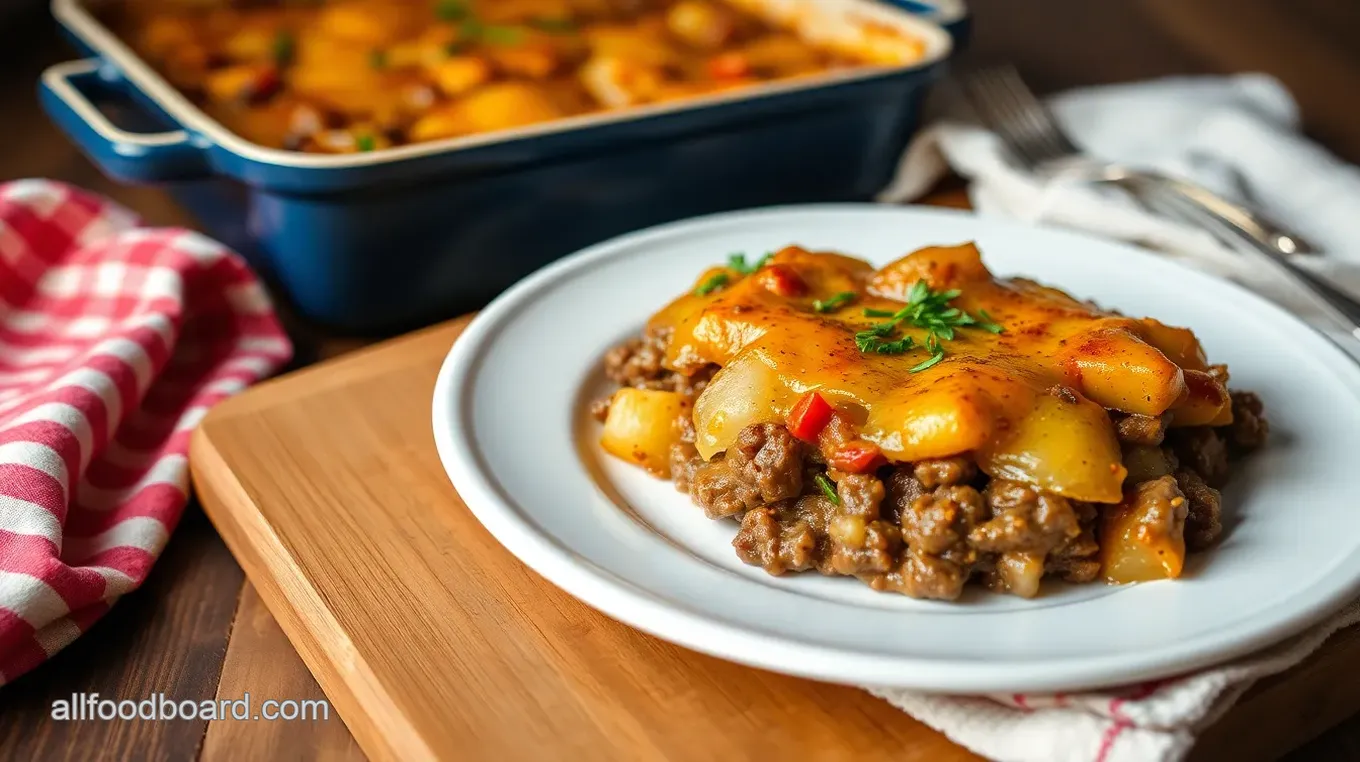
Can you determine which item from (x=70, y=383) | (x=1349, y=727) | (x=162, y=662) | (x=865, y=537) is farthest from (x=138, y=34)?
(x=1349, y=727)

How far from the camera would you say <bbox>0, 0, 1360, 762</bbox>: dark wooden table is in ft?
6.08

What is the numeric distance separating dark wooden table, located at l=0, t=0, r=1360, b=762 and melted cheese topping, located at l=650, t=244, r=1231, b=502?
55 centimetres

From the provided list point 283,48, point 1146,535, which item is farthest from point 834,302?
point 283,48

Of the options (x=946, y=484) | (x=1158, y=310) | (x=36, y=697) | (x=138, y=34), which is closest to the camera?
(x=946, y=484)

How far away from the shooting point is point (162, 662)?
201 centimetres

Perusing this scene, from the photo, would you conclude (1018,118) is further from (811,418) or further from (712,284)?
(811,418)

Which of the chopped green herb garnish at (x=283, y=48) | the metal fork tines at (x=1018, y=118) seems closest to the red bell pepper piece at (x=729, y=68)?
the metal fork tines at (x=1018, y=118)

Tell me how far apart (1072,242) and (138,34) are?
2632mm

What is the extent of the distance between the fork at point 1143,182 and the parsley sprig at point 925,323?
1.01m

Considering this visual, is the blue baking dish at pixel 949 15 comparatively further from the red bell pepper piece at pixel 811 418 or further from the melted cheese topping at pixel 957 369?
the red bell pepper piece at pixel 811 418

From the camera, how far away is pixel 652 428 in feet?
7.18

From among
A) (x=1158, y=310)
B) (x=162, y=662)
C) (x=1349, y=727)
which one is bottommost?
(x=162, y=662)

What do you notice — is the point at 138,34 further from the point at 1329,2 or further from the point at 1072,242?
the point at 1329,2

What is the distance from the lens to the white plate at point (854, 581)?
1646 millimetres
